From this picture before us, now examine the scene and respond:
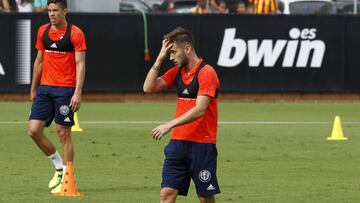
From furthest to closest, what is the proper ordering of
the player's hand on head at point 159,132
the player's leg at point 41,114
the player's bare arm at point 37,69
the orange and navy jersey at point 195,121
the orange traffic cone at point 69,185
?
1. the player's bare arm at point 37,69
2. the player's leg at point 41,114
3. the orange traffic cone at point 69,185
4. the orange and navy jersey at point 195,121
5. the player's hand on head at point 159,132

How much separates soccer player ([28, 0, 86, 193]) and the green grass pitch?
66cm

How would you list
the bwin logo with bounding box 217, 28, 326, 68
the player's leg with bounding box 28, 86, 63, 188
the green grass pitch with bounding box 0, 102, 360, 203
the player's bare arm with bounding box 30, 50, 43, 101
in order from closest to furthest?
the green grass pitch with bounding box 0, 102, 360, 203
the player's leg with bounding box 28, 86, 63, 188
the player's bare arm with bounding box 30, 50, 43, 101
the bwin logo with bounding box 217, 28, 326, 68

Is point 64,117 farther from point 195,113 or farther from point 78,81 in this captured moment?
point 195,113

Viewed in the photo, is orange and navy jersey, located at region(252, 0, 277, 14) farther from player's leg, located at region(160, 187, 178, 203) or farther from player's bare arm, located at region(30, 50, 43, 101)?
player's leg, located at region(160, 187, 178, 203)

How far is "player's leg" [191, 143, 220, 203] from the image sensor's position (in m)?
9.98

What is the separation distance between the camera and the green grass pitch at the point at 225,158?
12.8m

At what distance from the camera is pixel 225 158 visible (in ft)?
53.8

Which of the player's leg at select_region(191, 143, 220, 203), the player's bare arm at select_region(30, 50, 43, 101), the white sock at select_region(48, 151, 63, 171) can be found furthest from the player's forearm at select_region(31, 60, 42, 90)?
the player's leg at select_region(191, 143, 220, 203)

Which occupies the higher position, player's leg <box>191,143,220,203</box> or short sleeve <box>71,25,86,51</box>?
short sleeve <box>71,25,86,51</box>

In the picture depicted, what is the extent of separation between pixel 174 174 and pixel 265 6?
17914 millimetres

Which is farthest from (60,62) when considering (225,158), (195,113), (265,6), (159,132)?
(265,6)

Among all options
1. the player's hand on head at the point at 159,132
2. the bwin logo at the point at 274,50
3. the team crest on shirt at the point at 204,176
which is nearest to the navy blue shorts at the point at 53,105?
the team crest on shirt at the point at 204,176

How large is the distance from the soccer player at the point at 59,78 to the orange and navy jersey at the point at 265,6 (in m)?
14.7

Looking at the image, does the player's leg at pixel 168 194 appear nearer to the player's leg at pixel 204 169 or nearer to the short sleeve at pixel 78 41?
the player's leg at pixel 204 169
